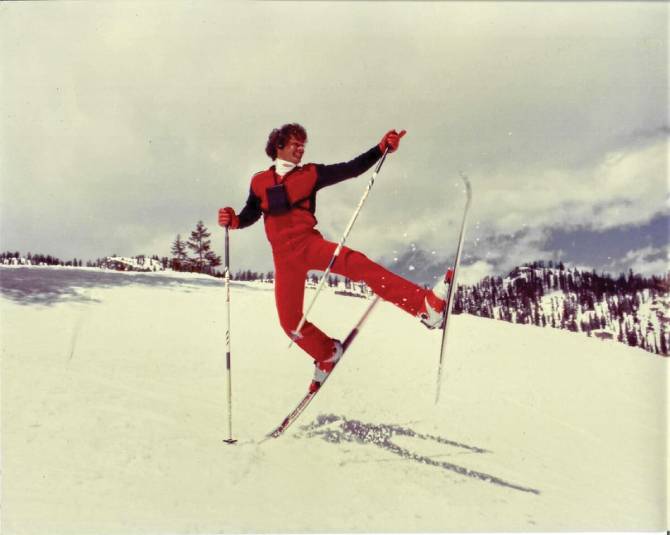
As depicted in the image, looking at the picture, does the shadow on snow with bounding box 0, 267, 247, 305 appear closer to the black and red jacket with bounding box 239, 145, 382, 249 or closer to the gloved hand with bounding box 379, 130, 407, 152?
the black and red jacket with bounding box 239, 145, 382, 249

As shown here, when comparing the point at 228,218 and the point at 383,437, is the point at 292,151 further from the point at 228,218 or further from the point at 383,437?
the point at 383,437

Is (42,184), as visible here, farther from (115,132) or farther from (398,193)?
(398,193)

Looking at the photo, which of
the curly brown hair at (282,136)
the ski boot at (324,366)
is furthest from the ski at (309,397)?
the curly brown hair at (282,136)

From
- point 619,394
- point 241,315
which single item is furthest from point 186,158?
point 619,394

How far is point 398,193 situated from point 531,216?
1.24m

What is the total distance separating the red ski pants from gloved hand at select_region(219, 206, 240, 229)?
382 mm

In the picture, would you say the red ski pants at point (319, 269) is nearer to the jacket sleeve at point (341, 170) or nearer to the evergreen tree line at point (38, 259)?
the jacket sleeve at point (341, 170)

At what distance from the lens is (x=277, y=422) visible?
135 inches

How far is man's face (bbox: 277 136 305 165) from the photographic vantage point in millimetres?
3324

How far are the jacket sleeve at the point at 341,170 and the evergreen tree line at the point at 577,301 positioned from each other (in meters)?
1.21

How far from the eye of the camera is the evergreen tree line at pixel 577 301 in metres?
4.05

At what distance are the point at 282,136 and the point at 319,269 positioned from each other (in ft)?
3.35

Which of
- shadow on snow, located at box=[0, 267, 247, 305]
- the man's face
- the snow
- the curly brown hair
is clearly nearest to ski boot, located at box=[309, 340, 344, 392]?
the snow

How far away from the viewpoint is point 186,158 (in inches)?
149
